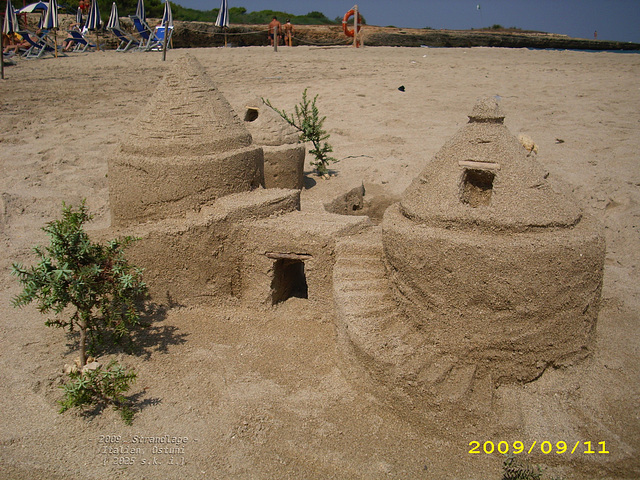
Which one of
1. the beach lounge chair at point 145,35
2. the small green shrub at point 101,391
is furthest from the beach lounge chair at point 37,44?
the small green shrub at point 101,391

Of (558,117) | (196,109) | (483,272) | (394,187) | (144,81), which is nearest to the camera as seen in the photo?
(483,272)

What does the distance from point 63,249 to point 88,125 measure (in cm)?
740

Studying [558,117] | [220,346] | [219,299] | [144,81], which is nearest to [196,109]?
[219,299]

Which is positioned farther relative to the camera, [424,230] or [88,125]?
[88,125]

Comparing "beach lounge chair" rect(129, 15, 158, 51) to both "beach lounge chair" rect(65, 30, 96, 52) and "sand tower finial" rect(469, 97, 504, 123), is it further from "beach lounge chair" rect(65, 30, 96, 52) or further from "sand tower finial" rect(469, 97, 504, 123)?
"sand tower finial" rect(469, 97, 504, 123)

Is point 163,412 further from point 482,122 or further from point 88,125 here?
point 88,125

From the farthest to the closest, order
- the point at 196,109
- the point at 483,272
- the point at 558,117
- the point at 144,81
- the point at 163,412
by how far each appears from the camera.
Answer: the point at 144,81 → the point at 558,117 → the point at 196,109 → the point at 163,412 → the point at 483,272

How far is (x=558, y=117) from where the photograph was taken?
10195 mm

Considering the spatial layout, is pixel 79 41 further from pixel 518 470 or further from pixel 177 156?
pixel 518 470

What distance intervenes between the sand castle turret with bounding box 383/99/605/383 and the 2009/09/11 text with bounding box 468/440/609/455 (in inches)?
17.6

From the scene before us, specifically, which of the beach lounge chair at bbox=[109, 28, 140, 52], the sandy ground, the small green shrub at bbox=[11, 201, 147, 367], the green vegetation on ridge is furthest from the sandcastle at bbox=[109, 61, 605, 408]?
the green vegetation on ridge

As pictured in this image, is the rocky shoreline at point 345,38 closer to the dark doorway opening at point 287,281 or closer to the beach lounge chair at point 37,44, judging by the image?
the beach lounge chair at point 37,44

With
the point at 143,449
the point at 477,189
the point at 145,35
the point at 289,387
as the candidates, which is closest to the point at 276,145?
the point at 477,189

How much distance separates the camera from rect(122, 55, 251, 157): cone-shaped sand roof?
4.81 meters
